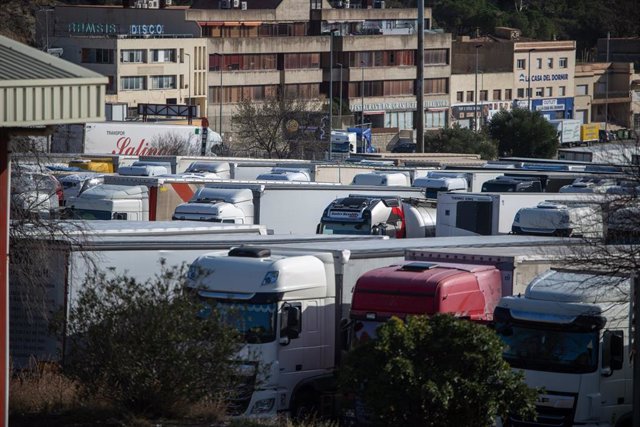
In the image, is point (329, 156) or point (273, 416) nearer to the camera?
point (273, 416)

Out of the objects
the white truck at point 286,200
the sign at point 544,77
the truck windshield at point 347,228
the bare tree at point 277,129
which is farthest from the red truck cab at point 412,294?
the sign at point 544,77

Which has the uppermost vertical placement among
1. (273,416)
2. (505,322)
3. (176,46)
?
(176,46)

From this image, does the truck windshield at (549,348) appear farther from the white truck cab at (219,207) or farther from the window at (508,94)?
the window at (508,94)

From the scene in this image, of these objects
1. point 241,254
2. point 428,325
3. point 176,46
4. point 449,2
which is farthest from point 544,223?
point 449,2

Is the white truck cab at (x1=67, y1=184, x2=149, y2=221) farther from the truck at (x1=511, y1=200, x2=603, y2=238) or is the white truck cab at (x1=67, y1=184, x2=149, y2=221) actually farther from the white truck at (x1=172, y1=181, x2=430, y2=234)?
the truck at (x1=511, y1=200, x2=603, y2=238)

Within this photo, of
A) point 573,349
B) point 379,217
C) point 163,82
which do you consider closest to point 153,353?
point 573,349

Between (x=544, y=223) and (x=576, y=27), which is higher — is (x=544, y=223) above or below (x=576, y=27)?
below

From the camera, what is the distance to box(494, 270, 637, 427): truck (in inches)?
598

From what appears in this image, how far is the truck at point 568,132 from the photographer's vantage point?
96125 millimetres

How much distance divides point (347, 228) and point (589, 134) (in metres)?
73.3

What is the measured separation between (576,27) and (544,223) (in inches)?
5011

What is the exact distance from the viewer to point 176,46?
94000mm

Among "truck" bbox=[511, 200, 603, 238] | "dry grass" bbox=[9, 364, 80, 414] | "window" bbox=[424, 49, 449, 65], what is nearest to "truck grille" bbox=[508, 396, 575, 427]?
"dry grass" bbox=[9, 364, 80, 414]

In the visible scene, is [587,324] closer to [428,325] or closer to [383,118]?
[428,325]
